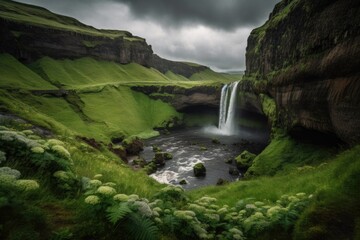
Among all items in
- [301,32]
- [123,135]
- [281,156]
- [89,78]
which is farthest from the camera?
[89,78]

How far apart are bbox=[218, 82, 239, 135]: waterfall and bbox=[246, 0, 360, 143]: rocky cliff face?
32.0 m

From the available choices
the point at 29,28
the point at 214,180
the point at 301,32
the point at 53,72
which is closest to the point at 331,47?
the point at 301,32

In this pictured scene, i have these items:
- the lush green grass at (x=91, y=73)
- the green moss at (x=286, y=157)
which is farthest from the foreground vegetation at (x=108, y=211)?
the lush green grass at (x=91, y=73)

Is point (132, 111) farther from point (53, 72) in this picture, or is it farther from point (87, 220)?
point (87, 220)

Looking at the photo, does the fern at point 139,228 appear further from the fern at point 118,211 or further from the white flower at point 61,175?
the white flower at point 61,175

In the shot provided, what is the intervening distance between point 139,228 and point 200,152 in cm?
4691

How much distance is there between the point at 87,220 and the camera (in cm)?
484

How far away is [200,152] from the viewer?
50844mm

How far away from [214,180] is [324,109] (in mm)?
17276

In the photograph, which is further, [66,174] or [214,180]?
[214,180]

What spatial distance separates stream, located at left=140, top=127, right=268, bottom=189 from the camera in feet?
117

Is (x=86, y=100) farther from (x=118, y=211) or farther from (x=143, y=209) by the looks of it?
(x=118, y=211)

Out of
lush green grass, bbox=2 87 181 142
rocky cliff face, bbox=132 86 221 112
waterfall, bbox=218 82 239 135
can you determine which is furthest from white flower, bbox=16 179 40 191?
rocky cliff face, bbox=132 86 221 112

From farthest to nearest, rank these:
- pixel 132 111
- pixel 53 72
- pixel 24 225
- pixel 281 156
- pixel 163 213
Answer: pixel 53 72 → pixel 132 111 → pixel 281 156 → pixel 163 213 → pixel 24 225
